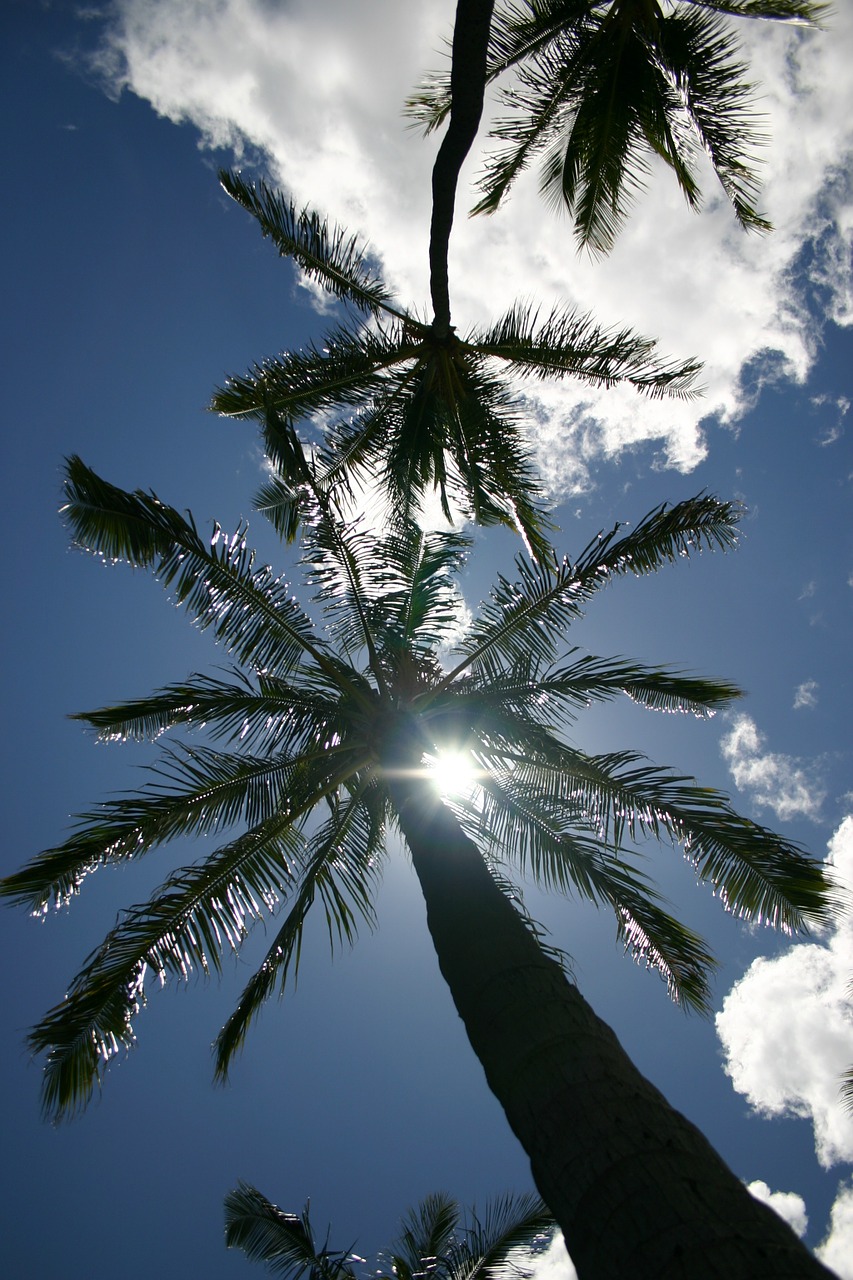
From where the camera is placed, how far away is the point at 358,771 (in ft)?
22.9

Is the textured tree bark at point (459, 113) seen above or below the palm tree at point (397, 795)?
above

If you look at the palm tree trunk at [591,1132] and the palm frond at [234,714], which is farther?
the palm frond at [234,714]

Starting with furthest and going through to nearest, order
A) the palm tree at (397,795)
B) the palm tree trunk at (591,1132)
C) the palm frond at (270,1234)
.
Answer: the palm frond at (270,1234) → the palm tree at (397,795) → the palm tree trunk at (591,1132)

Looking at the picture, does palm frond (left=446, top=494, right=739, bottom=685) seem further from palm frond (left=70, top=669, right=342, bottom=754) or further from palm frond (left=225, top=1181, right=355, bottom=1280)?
palm frond (left=225, top=1181, right=355, bottom=1280)

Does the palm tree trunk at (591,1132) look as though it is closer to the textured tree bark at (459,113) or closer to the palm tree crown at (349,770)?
the palm tree crown at (349,770)

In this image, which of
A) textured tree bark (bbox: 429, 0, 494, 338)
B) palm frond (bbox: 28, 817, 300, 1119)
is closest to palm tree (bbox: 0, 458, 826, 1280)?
palm frond (bbox: 28, 817, 300, 1119)

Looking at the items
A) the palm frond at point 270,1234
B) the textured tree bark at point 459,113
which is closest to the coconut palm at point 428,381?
the textured tree bark at point 459,113

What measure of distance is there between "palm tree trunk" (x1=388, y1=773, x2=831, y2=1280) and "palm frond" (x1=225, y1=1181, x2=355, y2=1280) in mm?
7192

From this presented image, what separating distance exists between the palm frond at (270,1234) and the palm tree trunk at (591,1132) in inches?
283

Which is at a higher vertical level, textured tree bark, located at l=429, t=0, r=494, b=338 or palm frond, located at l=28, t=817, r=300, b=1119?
textured tree bark, located at l=429, t=0, r=494, b=338

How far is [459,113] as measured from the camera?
230 inches

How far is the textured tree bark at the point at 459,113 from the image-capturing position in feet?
17.2

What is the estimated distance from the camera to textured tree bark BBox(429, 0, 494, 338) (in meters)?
5.25

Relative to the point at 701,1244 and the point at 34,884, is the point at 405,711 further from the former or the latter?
the point at 701,1244
